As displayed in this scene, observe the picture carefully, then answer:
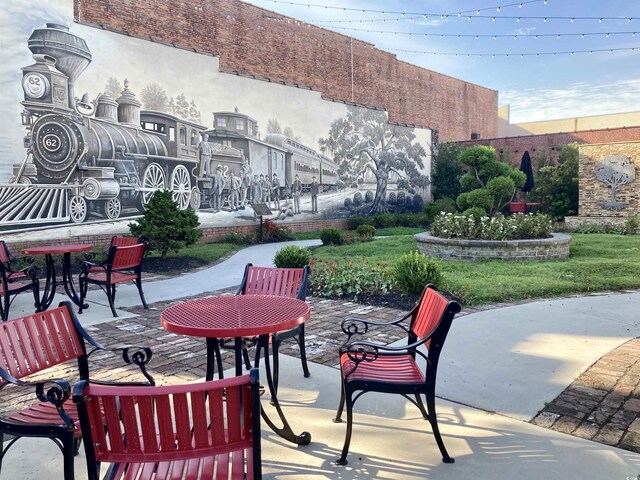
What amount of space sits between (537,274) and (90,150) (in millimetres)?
10142

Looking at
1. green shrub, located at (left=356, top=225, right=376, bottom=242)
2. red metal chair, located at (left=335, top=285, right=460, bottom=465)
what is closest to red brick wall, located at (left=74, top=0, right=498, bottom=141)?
green shrub, located at (left=356, top=225, right=376, bottom=242)

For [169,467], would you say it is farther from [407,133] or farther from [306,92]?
[407,133]

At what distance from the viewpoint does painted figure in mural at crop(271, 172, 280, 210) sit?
655 inches

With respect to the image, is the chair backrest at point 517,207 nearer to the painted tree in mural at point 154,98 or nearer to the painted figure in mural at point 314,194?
the painted figure in mural at point 314,194

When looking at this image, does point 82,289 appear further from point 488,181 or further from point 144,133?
point 488,181

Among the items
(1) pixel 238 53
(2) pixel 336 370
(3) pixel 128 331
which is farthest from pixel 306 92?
(2) pixel 336 370

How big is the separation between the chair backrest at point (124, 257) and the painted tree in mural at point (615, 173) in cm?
1650

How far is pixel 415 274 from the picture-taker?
6820 mm

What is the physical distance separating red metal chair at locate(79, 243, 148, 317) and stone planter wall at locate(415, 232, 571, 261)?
6.57 m

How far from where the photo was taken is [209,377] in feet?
10.2

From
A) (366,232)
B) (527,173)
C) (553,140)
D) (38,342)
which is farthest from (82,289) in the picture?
(553,140)

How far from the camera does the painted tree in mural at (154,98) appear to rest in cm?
1306

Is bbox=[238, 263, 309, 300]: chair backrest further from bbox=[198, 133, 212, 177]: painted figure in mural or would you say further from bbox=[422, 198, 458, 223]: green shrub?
bbox=[422, 198, 458, 223]: green shrub

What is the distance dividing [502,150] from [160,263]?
19.6m
